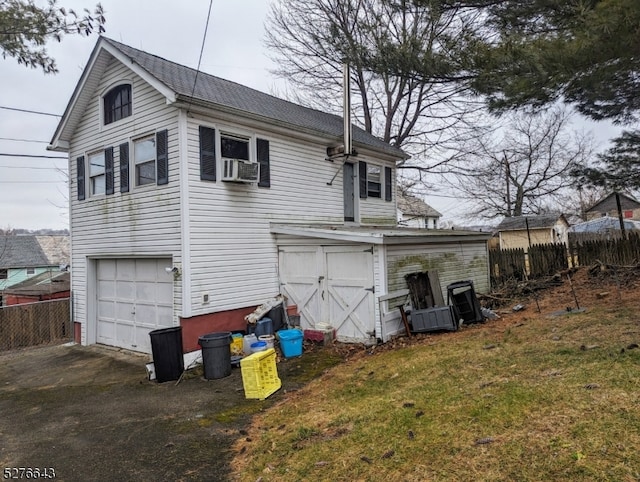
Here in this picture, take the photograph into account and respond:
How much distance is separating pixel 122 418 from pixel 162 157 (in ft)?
16.7

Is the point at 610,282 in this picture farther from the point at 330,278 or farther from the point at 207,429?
the point at 207,429

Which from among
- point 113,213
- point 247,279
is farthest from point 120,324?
point 247,279

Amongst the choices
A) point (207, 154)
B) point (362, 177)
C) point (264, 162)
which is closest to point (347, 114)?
point (362, 177)

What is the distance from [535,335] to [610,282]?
6.25 metres

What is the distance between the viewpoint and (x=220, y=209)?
898 centimetres

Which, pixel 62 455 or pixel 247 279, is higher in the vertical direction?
pixel 247 279

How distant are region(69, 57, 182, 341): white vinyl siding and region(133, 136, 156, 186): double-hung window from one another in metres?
0.16

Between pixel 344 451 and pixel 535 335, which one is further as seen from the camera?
pixel 535 335

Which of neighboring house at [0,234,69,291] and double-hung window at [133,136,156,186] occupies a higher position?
double-hung window at [133,136,156,186]

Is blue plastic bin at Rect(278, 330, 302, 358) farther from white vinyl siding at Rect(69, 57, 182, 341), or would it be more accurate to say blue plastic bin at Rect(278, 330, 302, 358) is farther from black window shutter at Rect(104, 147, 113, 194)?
black window shutter at Rect(104, 147, 113, 194)

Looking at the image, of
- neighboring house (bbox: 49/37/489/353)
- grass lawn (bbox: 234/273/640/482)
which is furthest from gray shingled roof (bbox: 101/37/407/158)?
grass lawn (bbox: 234/273/640/482)

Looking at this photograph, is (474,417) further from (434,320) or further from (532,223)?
(532,223)

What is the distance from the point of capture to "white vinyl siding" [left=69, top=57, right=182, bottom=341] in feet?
28.2

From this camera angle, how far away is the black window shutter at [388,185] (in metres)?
13.7
